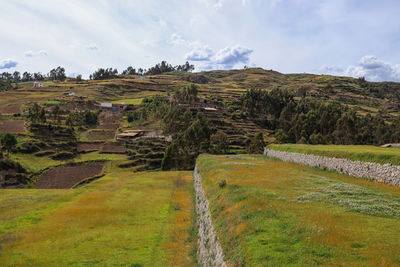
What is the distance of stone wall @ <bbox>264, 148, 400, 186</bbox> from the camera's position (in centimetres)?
2217

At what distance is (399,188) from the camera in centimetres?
2070

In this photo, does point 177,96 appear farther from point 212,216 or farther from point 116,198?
point 212,216

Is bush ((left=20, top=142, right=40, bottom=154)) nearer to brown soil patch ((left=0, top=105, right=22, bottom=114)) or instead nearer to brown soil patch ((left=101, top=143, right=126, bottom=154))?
brown soil patch ((left=101, top=143, right=126, bottom=154))

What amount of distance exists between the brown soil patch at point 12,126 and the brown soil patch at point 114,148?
3154cm

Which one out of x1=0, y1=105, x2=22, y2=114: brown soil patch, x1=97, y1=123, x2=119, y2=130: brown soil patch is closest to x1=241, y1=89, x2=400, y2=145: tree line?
x1=97, y1=123, x2=119, y2=130: brown soil patch

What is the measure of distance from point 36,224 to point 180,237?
15.0 m

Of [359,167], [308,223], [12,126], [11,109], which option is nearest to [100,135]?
[12,126]

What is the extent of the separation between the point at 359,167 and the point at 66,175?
2850 inches

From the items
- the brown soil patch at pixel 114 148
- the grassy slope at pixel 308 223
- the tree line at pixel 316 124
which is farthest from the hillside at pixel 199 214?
the brown soil patch at pixel 114 148

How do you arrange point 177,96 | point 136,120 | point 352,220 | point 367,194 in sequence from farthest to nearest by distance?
point 177,96 < point 136,120 < point 367,194 < point 352,220

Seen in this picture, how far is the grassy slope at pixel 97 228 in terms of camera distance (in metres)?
19.3

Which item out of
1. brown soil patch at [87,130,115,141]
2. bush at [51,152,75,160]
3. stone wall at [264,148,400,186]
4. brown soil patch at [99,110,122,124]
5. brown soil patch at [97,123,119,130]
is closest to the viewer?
stone wall at [264,148,400,186]

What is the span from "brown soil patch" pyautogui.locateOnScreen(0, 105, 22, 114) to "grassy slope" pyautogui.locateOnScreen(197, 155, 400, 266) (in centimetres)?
14194

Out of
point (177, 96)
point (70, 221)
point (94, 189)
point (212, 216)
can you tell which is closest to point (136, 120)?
point (177, 96)
